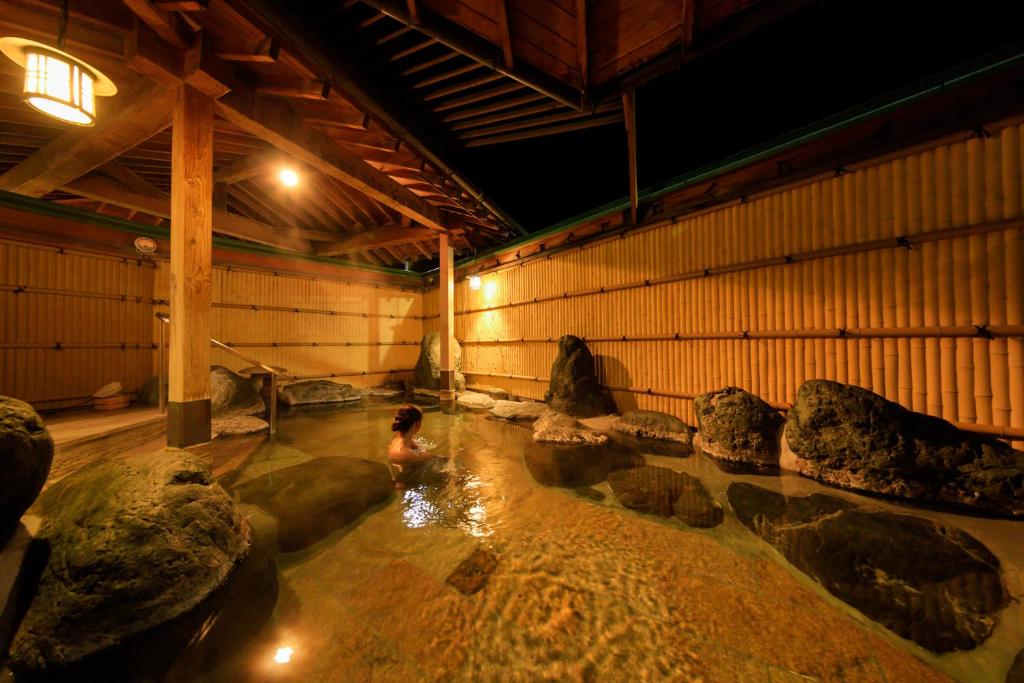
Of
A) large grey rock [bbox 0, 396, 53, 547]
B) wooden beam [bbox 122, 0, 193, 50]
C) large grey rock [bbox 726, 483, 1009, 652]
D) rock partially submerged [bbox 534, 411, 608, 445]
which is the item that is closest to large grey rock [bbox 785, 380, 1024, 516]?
large grey rock [bbox 726, 483, 1009, 652]

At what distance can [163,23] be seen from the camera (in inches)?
120

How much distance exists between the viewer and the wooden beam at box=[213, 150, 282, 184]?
553 cm

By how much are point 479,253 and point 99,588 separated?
9264 mm

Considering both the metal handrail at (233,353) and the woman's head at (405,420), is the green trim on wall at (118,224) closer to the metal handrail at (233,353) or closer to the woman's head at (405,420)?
the metal handrail at (233,353)

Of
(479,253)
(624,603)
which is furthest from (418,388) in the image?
(624,603)

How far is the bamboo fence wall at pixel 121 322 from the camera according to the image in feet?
19.1

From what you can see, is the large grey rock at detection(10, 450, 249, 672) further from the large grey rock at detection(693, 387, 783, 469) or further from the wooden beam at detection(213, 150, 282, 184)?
the large grey rock at detection(693, 387, 783, 469)

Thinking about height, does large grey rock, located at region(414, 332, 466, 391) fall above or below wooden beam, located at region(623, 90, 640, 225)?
below

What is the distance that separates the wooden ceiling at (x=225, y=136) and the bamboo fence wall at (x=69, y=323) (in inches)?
56.4

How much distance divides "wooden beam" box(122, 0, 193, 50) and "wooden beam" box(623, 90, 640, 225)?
15.7ft

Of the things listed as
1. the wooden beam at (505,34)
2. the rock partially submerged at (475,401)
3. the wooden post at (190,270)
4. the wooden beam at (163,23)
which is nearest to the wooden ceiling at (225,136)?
the wooden beam at (163,23)

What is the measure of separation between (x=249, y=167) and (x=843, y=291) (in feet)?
30.7

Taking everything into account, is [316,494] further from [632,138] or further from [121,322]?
[121,322]

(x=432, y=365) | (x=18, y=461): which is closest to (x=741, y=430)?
(x=18, y=461)
